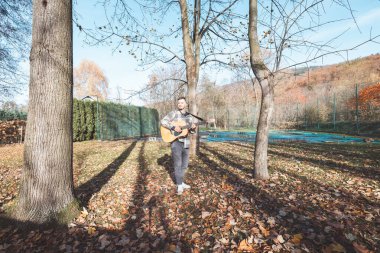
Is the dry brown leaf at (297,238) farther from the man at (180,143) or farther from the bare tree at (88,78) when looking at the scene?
the bare tree at (88,78)

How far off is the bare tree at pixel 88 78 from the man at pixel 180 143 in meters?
62.9

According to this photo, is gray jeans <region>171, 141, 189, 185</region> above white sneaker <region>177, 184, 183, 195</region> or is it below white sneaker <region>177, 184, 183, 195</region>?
above

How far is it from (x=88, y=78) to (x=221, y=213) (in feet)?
229

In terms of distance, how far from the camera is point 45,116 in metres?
3.03

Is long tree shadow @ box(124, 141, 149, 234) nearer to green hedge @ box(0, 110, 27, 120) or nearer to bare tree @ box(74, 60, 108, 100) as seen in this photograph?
green hedge @ box(0, 110, 27, 120)

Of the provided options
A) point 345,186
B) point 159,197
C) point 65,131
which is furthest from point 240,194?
point 65,131

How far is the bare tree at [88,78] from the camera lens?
62.2m

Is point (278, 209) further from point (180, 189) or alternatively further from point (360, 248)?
point (180, 189)

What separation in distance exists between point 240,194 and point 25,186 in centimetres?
355

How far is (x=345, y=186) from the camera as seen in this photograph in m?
4.27

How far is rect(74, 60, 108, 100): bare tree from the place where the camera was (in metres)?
62.2

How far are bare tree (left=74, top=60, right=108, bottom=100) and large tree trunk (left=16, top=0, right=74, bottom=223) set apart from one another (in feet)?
208

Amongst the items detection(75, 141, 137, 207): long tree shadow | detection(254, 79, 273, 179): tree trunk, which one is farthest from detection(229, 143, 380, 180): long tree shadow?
detection(75, 141, 137, 207): long tree shadow

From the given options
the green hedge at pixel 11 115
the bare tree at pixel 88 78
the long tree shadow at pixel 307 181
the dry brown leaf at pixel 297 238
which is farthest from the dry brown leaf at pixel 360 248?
the bare tree at pixel 88 78
